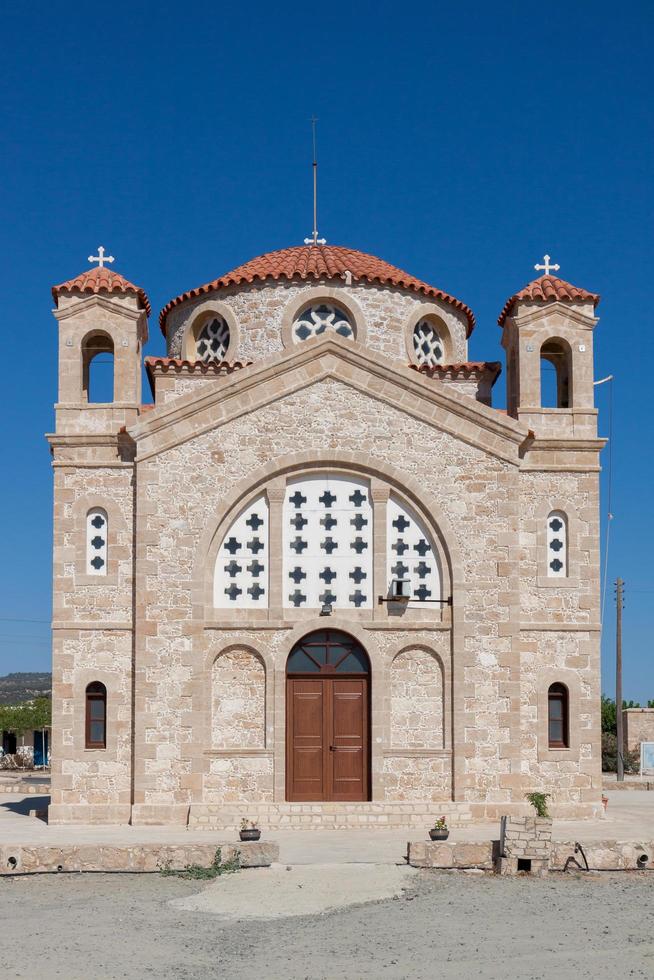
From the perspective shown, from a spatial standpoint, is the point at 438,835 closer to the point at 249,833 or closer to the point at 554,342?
the point at 249,833

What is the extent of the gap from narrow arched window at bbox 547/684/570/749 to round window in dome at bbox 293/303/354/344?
25.8ft

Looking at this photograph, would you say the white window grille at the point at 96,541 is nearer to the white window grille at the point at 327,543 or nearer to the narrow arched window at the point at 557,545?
the white window grille at the point at 327,543

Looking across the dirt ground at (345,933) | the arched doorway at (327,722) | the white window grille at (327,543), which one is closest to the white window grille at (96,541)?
the white window grille at (327,543)

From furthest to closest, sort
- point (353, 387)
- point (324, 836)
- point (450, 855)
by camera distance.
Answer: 1. point (353, 387)
2. point (324, 836)
3. point (450, 855)

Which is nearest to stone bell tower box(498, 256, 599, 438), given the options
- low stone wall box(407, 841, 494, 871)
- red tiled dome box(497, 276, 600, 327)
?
red tiled dome box(497, 276, 600, 327)

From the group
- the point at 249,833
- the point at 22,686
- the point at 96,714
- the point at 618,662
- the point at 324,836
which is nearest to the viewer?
the point at 249,833

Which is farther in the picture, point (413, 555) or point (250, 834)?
point (413, 555)

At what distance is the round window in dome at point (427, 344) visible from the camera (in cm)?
2631

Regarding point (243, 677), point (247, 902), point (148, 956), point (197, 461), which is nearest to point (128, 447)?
point (197, 461)

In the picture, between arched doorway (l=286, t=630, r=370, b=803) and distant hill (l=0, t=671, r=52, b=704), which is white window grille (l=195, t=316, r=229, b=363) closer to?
arched doorway (l=286, t=630, r=370, b=803)

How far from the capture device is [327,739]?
72.2 feet

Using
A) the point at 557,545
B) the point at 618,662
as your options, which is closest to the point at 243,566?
the point at 557,545

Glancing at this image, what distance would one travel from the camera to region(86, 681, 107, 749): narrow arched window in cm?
2205

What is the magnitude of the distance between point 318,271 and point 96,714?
9.46 metres
